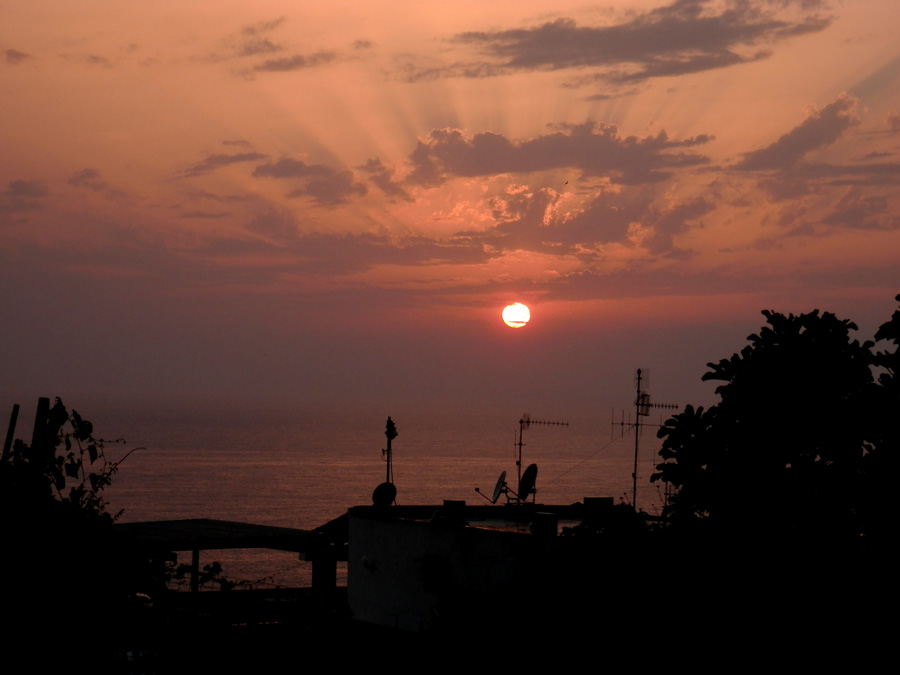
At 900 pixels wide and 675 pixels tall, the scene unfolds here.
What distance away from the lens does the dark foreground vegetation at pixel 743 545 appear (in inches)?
550

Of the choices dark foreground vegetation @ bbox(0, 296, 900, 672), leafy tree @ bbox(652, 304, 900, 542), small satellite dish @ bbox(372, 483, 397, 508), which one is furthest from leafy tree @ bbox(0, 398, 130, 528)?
small satellite dish @ bbox(372, 483, 397, 508)

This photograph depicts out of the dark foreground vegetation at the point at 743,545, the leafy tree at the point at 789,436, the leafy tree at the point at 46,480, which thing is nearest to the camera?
the leafy tree at the point at 46,480

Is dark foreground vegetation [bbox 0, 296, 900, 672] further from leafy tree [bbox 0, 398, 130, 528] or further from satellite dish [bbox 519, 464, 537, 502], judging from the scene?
satellite dish [bbox 519, 464, 537, 502]

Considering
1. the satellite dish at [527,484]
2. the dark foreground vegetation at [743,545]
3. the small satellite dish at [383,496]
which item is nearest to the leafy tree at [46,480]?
the dark foreground vegetation at [743,545]

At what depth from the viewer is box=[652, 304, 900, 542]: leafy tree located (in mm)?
16781

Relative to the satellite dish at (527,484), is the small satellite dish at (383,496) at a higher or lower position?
lower

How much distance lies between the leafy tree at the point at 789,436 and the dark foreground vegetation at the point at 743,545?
25 mm

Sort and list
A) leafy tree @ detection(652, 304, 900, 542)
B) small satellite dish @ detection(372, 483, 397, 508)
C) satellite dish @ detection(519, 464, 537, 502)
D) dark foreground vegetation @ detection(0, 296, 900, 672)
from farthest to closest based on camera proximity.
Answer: satellite dish @ detection(519, 464, 537, 502) → small satellite dish @ detection(372, 483, 397, 508) → leafy tree @ detection(652, 304, 900, 542) → dark foreground vegetation @ detection(0, 296, 900, 672)

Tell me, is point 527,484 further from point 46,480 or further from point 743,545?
point 46,480

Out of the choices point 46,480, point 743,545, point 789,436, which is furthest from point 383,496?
point 46,480

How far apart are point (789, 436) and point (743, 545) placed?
298 centimetres

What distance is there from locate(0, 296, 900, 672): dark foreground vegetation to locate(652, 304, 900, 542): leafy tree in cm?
3

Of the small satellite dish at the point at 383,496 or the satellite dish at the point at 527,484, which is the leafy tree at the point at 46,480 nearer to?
the small satellite dish at the point at 383,496

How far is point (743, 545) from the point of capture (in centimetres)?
1571
